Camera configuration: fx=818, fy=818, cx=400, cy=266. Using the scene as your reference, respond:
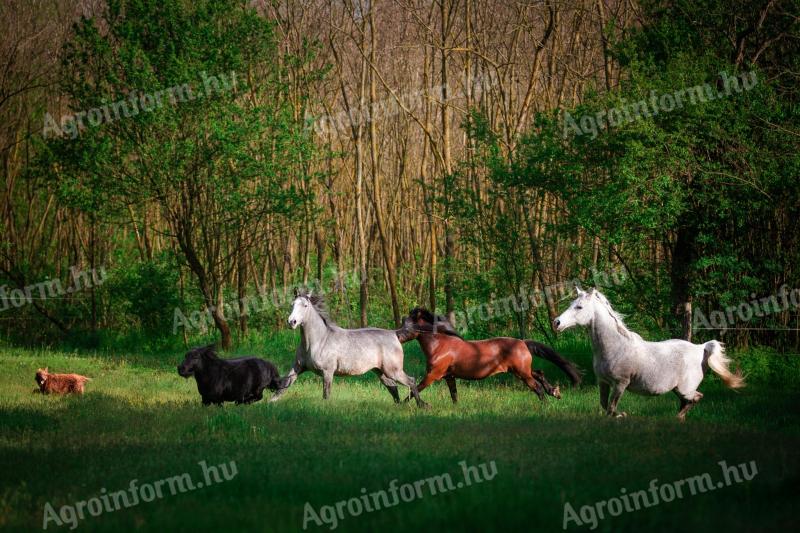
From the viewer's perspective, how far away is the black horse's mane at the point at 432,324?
11917 mm

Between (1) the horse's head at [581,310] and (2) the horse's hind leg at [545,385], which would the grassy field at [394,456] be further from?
(1) the horse's head at [581,310]

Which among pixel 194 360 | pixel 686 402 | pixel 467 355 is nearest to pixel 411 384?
pixel 467 355

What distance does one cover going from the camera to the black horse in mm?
11328

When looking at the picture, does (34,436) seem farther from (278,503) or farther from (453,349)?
(453,349)

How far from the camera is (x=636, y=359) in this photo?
10.2 meters

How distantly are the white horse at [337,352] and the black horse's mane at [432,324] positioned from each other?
1.51 ft

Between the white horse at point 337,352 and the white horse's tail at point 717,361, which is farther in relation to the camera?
the white horse at point 337,352

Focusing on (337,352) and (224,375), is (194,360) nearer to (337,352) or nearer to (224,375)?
(224,375)

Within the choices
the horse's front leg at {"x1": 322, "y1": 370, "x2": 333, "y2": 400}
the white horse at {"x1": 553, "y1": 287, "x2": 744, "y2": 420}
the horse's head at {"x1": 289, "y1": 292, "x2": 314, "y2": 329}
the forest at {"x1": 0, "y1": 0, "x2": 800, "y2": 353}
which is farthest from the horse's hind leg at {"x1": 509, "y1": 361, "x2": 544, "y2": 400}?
the forest at {"x1": 0, "y1": 0, "x2": 800, "y2": 353}

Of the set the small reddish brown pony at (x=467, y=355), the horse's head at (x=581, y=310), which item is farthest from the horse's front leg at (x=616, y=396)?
the small reddish brown pony at (x=467, y=355)

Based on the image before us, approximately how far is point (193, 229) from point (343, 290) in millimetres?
4977

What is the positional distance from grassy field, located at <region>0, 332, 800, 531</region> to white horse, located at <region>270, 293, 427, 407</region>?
457 millimetres

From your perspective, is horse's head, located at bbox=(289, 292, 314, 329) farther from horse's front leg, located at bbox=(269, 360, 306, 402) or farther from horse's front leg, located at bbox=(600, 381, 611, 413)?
horse's front leg, located at bbox=(600, 381, 611, 413)

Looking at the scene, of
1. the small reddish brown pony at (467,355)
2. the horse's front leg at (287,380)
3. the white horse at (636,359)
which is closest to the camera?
the white horse at (636,359)
